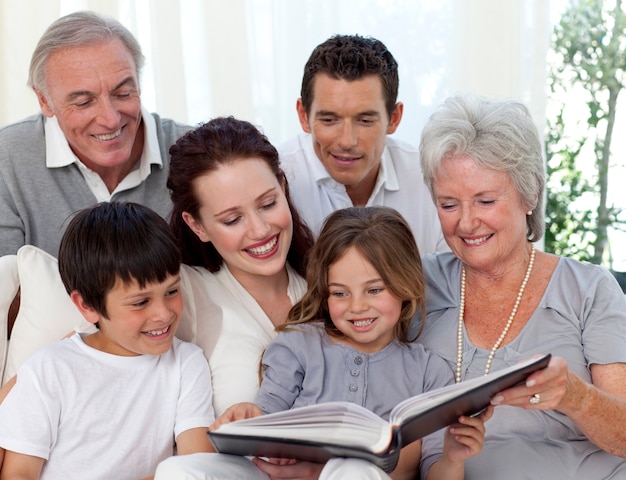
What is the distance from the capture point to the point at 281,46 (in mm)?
3658

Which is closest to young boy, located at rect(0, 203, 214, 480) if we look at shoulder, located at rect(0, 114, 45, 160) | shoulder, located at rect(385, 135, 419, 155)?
shoulder, located at rect(0, 114, 45, 160)

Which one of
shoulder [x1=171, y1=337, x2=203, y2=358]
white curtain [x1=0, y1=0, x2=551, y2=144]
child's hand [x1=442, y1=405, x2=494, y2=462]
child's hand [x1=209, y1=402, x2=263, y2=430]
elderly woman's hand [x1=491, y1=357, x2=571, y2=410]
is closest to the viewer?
elderly woman's hand [x1=491, y1=357, x2=571, y2=410]

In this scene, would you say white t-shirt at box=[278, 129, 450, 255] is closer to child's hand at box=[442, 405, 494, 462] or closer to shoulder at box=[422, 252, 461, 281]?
shoulder at box=[422, 252, 461, 281]

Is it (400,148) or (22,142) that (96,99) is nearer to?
(22,142)

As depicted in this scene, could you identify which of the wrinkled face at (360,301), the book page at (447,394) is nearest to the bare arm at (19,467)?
the wrinkled face at (360,301)

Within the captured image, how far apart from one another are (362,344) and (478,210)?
0.44 metres

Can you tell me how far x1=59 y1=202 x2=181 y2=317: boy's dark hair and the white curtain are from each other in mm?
1517

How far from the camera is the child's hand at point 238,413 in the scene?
2.02m

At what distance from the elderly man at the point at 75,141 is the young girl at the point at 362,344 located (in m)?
0.81

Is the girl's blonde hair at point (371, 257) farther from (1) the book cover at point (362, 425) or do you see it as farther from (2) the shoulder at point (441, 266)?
(1) the book cover at point (362, 425)

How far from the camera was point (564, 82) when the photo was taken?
402 cm

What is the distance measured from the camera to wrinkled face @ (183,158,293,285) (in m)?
2.28

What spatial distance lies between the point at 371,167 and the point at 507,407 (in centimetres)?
105

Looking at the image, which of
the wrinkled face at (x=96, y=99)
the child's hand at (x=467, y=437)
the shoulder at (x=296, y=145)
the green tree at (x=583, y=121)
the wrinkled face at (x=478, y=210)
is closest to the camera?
the child's hand at (x=467, y=437)
